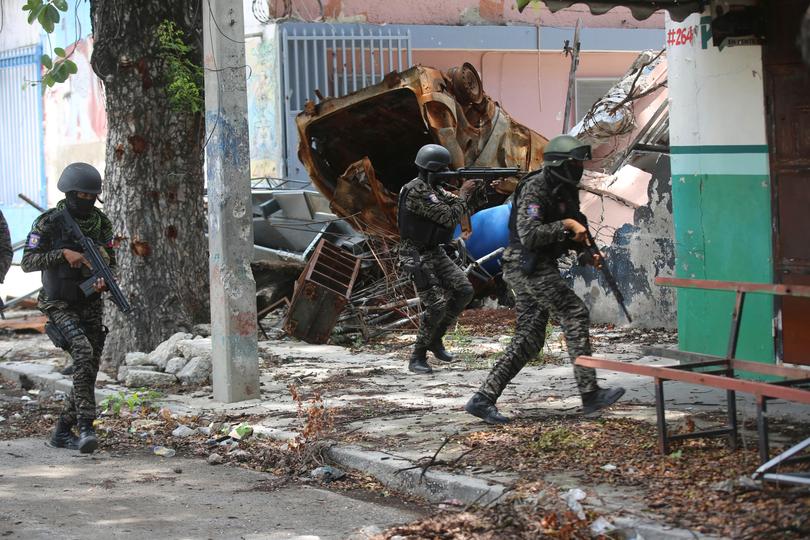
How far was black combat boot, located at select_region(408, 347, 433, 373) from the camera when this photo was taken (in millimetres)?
9547

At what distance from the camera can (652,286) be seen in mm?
11477

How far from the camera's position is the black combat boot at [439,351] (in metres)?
9.84

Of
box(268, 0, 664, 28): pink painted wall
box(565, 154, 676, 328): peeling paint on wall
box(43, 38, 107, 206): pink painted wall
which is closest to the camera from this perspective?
box(565, 154, 676, 328): peeling paint on wall

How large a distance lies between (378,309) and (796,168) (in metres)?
5.36

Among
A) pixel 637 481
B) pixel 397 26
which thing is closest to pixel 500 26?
pixel 397 26

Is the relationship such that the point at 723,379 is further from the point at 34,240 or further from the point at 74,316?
the point at 34,240

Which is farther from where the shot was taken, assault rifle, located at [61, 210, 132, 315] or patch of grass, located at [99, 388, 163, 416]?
patch of grass, located at [99, 388, 163, 416]

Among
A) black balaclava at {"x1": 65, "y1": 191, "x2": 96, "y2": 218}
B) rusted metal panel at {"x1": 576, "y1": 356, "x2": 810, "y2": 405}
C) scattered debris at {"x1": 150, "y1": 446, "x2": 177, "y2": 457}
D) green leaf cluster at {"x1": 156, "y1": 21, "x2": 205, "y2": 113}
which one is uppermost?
green leaf cluster at {"x1": 156, "y1": 21, "x2": 205, "y2": 113}

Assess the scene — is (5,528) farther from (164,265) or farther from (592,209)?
(592,209)

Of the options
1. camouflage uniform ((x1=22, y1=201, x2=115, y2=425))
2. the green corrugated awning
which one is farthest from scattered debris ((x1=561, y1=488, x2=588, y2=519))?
camouflage uniform ((x1=22, y1=201, x2=115, y2=425))

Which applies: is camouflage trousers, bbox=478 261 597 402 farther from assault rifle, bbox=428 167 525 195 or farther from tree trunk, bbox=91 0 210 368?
tree trunk, bbox=91 0 210 368

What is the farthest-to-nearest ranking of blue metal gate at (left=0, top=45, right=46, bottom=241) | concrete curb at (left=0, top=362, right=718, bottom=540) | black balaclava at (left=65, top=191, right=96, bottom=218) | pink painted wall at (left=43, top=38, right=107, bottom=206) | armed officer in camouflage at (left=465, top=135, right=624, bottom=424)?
blue metal gate at (left=0, top=45, right=46, bottom=241), pink painted wall at (left=43, top=38, right=107, bottom=206), black balaclava at (left=65, top=191, right=96, bottom=218), armed officer in camouflage at (left=465, top=135, right=624, bottom=424), concrete curb at (left=0, top=362, right=718, bottom=540)

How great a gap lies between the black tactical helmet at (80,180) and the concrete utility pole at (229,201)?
1.17 metres

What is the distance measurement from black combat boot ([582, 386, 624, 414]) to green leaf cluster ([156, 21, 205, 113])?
5.00 m
